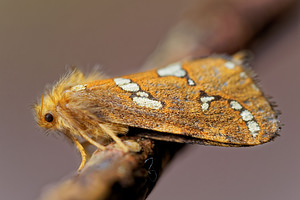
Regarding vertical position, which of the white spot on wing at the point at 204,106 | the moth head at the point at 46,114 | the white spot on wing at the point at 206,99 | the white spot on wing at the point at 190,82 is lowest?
the white spot on wing at the point at 204,106

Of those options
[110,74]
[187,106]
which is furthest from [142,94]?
[110,74]

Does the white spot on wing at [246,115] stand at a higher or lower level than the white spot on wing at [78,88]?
lower

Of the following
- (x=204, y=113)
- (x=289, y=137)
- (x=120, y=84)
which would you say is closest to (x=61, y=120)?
(x=120, y=84)

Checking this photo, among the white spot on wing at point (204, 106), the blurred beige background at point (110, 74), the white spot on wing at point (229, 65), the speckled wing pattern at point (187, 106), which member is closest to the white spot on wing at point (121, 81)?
the speckled wing pattern at point (187, 106)

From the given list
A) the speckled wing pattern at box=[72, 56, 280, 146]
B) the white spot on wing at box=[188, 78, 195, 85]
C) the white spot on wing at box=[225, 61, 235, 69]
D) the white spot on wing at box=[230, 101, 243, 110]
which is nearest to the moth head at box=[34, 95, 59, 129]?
the speckled wing pattern at box=[72, 56, 280, 146]

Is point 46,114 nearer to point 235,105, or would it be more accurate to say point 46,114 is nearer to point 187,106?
point 187,106

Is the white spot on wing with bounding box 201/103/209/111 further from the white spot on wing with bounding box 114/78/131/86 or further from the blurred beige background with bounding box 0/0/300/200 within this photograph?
the blurred beige background with bounding box 0/0/300/200

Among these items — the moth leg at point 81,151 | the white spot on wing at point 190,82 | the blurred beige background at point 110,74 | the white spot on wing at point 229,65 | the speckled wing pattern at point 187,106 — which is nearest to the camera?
the moth leg at point 81,151

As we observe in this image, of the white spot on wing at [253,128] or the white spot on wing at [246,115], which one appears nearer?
the white spot on wing at [253,128]

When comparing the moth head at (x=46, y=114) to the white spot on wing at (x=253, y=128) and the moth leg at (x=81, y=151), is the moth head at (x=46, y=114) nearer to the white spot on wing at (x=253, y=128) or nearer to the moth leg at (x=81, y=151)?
the moth leg at (x=81, y=151)
